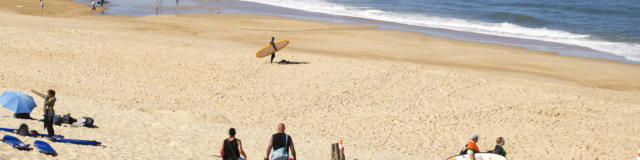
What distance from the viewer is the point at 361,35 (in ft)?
101

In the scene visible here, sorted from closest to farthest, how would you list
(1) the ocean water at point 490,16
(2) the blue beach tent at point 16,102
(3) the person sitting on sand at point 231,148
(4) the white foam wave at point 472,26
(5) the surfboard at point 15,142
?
(3) the person sitting on sand at point 231,148, (5) the surfboard at point 15,142, (2) the blue beach tent at point 16,102, (4) the white foam wave at point 472,26, (1) the ocean water at point 490,16

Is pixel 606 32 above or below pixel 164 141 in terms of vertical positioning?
above

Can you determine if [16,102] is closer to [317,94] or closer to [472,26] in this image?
[317,94]

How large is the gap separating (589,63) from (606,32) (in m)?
10.1

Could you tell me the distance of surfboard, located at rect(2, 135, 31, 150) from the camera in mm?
9367

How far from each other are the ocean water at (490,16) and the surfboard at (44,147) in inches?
939

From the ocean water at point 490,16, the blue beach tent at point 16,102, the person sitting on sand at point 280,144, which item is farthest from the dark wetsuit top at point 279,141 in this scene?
the ocean water at point 490,16

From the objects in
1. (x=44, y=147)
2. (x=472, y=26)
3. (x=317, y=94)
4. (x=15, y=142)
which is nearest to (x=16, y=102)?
(x=15, y=142)

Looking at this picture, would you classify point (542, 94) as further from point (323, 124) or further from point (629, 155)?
point (323, 124)

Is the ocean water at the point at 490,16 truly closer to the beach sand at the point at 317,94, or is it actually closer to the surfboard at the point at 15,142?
the beach sand at the point at 317,94

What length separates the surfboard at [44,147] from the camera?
938 cm

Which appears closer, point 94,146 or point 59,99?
point 94,146

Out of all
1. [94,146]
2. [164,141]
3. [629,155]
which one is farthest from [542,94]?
[94,146]

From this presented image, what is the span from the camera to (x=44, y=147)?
31.0 feet
